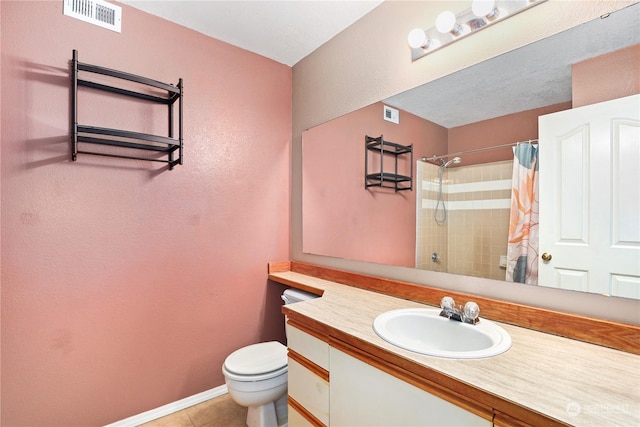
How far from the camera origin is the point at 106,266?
1.72 m

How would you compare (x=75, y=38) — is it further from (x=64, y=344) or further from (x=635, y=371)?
(x=635, y=371)

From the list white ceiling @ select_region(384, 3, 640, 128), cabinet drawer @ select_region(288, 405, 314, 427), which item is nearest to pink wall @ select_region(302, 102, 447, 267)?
white ceiling @ select_region(384, 3, 640, 128)

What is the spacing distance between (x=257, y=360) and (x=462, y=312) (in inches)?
46.1

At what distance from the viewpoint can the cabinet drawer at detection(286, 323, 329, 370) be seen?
48.8 inches

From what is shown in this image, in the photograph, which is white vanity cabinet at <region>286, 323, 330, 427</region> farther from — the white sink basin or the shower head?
the shower head

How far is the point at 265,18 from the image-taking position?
190 cm

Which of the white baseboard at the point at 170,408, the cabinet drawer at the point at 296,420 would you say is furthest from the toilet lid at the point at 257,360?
the white baseboard at the point at 170,408

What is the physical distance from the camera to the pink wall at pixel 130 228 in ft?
4.95

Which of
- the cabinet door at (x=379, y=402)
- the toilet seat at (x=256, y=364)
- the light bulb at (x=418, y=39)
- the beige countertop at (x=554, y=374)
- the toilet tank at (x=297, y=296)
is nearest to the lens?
the beige countertop at (x=554, y=374)

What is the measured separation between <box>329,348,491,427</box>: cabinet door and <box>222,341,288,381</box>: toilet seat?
1.78 ft

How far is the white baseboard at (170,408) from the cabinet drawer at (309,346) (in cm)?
105

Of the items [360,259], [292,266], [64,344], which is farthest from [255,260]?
[64,344]

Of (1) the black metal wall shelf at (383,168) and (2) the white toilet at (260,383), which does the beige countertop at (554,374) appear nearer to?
(2) the white toilet at (260,383)

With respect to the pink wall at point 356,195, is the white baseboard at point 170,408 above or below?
below
